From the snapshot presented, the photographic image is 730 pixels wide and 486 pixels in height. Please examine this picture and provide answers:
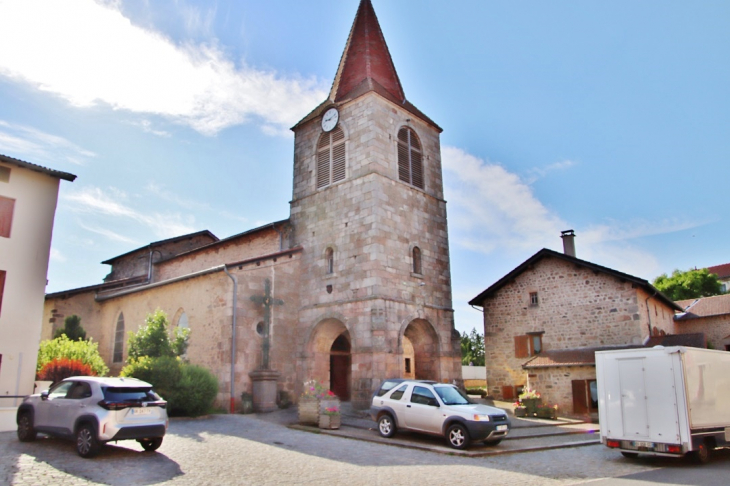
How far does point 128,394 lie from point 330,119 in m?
15.1

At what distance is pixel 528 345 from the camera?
23391 millimetres

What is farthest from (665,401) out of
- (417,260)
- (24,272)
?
(24,272)

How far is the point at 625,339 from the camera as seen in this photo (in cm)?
2064

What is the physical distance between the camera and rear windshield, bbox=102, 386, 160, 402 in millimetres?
9977

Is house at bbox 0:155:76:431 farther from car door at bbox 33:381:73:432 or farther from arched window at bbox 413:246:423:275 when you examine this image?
arched window at bbox 413:246:423:275

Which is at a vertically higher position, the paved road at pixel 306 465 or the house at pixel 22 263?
the house at pixel 22 263

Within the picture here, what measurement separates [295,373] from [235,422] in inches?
185

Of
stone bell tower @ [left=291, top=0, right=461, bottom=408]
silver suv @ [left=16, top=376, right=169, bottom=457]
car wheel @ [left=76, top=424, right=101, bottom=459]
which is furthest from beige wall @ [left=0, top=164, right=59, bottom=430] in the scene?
stone bell tower @ [left=291, top=0, right=461, bottom=408]

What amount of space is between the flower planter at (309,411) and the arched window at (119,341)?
12.7 meters

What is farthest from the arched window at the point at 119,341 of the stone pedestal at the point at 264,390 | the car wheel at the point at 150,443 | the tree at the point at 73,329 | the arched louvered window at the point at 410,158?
the car wheel at the point at 150,443

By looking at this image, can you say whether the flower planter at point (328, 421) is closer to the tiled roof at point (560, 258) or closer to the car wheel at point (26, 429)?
the car wheel at point (26, 429)

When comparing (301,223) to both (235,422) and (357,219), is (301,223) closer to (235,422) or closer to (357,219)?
(357,219)

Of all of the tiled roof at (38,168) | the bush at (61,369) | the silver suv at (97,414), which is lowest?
the silver suv at (97,414)

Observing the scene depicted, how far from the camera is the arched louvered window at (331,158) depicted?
72.4ft
